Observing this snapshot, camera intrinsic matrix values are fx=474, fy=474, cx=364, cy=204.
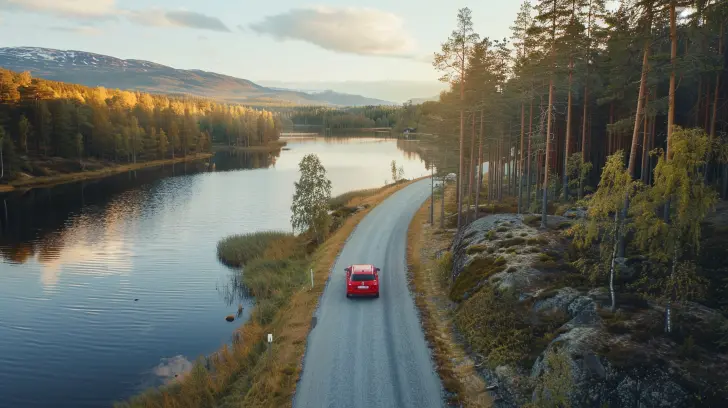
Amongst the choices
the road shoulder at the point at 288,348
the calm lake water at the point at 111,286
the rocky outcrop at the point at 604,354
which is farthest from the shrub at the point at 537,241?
the calm lake water at the point at 111,286

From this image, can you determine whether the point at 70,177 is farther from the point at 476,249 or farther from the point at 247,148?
the point at 476,249

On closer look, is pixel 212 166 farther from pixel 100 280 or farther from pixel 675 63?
pixel 675 63

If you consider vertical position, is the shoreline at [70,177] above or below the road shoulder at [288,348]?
above

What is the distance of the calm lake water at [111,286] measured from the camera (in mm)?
23266

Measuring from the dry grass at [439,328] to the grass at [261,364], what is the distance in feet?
17.7

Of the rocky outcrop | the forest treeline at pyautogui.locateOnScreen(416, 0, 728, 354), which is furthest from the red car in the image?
the forest treeline at pyautogui.locateOnScreen(416, 0, 728, 354)

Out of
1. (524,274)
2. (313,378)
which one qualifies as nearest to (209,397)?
(313,378)

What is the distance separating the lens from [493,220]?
101ft

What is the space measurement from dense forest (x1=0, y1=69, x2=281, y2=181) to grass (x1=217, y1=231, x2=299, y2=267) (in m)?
58.7

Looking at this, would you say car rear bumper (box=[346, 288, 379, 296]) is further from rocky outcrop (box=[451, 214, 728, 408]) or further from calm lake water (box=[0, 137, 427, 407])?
A: calm lake water (box=[0, 137, 427, 407])

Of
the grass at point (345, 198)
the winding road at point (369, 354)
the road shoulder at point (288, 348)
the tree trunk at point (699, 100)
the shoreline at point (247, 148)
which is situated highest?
the tree trunk at point (699, 100)

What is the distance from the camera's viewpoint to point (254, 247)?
43.7 meters

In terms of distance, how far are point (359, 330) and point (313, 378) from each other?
14.2ft

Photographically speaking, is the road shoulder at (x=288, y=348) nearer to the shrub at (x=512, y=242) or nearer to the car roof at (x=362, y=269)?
the car roof at (x=362, y=269)
